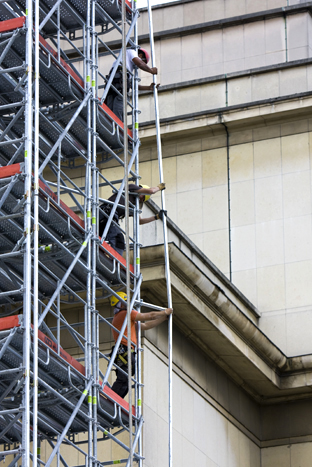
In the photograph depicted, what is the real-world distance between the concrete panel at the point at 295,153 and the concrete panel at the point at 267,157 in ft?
0.59

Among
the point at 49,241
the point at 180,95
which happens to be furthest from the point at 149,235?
the point at 180,95

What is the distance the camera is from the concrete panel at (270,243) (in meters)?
34.5

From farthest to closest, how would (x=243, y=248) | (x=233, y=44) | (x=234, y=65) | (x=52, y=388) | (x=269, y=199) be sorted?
1. (x=233, y=44)
2. (x=234, y=65)
3. (x=269, y=199)
4. (x=243, y=248)
5. (x=52, y=388)

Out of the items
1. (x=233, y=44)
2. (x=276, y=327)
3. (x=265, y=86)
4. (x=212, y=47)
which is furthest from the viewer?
(x=212, y=47)

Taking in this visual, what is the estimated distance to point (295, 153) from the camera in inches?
1398

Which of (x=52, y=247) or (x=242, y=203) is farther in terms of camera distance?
(x=242, y=203)

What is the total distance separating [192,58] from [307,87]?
466cm

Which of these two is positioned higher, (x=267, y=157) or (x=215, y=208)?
(x=267, y=157)

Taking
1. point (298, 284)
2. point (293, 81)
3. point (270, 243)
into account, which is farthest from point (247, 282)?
point (293, 81)

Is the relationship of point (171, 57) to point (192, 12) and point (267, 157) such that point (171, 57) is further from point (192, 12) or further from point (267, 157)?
point (267, 157)

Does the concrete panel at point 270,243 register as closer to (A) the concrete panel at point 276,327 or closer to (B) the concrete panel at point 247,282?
(B) the concrete panel at point 247,282

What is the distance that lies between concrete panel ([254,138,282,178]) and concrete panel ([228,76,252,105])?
1.67 metres

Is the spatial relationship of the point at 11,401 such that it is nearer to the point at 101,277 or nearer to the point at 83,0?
the point at 101,277

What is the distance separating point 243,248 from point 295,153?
3.26 meters
